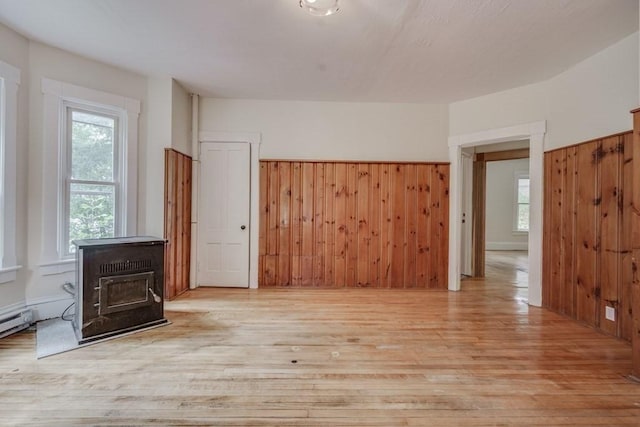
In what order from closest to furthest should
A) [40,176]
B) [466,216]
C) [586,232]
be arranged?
[40,176] → [586,232] → [466,216]

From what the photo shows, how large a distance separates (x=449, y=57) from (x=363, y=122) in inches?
61.3

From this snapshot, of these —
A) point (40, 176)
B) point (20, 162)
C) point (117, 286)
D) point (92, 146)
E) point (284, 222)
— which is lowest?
point (117, 286)

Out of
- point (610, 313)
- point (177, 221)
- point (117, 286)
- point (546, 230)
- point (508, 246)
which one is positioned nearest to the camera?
point (117, 286)

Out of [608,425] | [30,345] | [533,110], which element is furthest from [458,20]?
[30,345]

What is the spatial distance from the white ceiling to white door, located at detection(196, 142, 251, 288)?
987 mm

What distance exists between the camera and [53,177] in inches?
118

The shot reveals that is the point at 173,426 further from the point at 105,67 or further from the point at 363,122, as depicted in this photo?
the point at 363,122

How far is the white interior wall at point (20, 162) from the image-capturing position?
8.95 ft

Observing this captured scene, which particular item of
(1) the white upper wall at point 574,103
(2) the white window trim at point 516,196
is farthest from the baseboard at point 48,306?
(2) the white window trim at point 516,196

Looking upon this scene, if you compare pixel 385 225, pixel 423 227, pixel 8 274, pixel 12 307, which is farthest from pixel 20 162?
pixel 423 227

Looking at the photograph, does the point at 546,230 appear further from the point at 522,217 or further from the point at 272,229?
the point at 522,217

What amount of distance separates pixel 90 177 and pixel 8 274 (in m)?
1.15

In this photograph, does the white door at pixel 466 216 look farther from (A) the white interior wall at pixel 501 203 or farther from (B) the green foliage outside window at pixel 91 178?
(B) the green foliage outside window at pixel 91 178

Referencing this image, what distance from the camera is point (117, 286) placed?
2678mm
